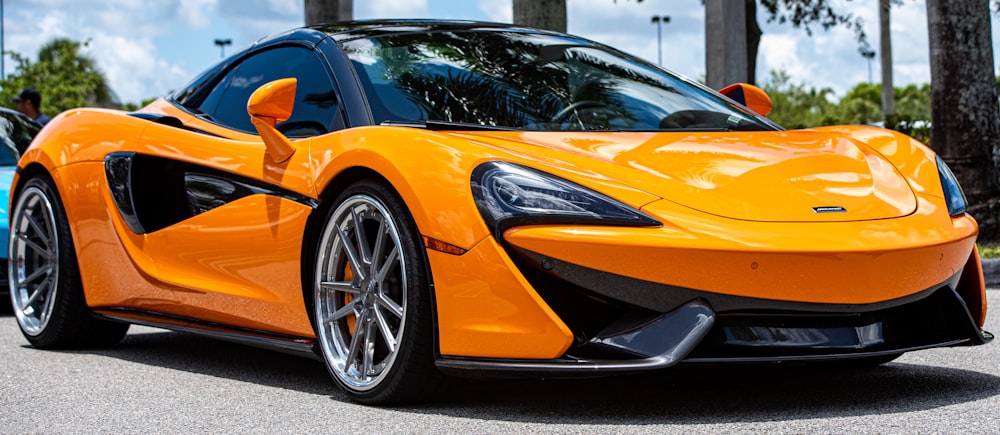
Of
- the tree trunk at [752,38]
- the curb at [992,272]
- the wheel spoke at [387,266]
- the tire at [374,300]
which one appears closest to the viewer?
the tire at [374,300]

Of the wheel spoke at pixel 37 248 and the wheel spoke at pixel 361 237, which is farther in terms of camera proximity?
the wheel spoke at pixel 37 248

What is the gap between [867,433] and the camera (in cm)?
341

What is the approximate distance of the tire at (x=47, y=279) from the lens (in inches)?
237

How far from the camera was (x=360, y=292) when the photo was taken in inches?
166

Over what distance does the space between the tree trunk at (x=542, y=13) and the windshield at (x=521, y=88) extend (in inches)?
222

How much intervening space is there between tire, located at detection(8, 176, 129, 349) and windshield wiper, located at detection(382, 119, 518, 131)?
231cm

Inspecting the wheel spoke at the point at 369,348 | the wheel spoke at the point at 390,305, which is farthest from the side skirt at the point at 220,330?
the wheel spoke at the point at 390,305

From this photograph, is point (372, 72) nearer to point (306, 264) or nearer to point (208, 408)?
point (306, 264)

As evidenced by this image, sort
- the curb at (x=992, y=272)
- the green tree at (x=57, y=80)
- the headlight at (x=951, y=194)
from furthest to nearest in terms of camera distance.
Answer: the green tree at (x=57, y=80) < the curb at (x=992, y=272) < the headlight at (x=951, y=194)

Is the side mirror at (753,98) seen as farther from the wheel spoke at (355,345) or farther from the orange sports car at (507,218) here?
the wheel spoke at (355,345)

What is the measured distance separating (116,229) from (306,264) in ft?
5.09

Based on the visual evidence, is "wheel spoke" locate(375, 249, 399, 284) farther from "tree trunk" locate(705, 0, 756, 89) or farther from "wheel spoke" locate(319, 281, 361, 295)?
"tree trunk" locate(705, 0, 756, 89)

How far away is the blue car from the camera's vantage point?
7718 mm

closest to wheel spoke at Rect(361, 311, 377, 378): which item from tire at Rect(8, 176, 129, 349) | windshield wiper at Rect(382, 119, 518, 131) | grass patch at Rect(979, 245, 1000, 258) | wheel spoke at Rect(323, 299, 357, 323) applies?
wheel spoke at Rect(323, 299, 357, 323)
